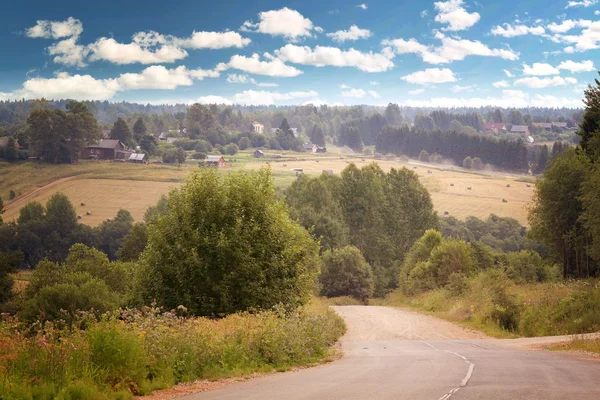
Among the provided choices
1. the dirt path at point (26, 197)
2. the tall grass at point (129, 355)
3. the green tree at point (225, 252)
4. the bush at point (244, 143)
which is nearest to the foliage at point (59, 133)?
the dirt path at point (26, 197)

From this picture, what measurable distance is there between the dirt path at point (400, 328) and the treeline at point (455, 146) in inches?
4670

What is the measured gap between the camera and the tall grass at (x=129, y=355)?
10.1 m

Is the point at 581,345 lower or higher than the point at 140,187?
higher

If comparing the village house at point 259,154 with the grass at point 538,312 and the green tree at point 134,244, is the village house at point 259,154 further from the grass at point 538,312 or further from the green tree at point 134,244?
the grass at point 538,312

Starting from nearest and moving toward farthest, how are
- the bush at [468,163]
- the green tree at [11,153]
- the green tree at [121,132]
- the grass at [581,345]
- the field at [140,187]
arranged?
the grass at [581,345] < the field at [140,187] < the green tree at [11,153] < the green tree at [121,132] < the bush at [468,163]

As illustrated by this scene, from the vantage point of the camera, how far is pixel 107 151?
139375mm

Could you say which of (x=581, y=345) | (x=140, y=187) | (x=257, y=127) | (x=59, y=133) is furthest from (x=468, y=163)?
(x=581, y=345)

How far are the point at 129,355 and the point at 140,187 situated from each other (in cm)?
11443

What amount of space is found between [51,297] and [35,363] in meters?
39.3

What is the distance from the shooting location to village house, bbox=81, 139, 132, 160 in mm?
136750

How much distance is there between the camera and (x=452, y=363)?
15.4m

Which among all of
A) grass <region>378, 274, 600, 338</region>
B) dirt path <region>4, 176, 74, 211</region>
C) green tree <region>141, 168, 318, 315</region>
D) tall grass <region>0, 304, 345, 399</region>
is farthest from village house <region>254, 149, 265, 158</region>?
tall grass <region>0, 304, 345, 399</region>

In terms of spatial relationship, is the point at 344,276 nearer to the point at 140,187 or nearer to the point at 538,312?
the point at 538,312

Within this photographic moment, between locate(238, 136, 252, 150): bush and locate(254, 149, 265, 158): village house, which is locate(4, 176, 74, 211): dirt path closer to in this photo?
locate(254, 149, 265, 158): village house
